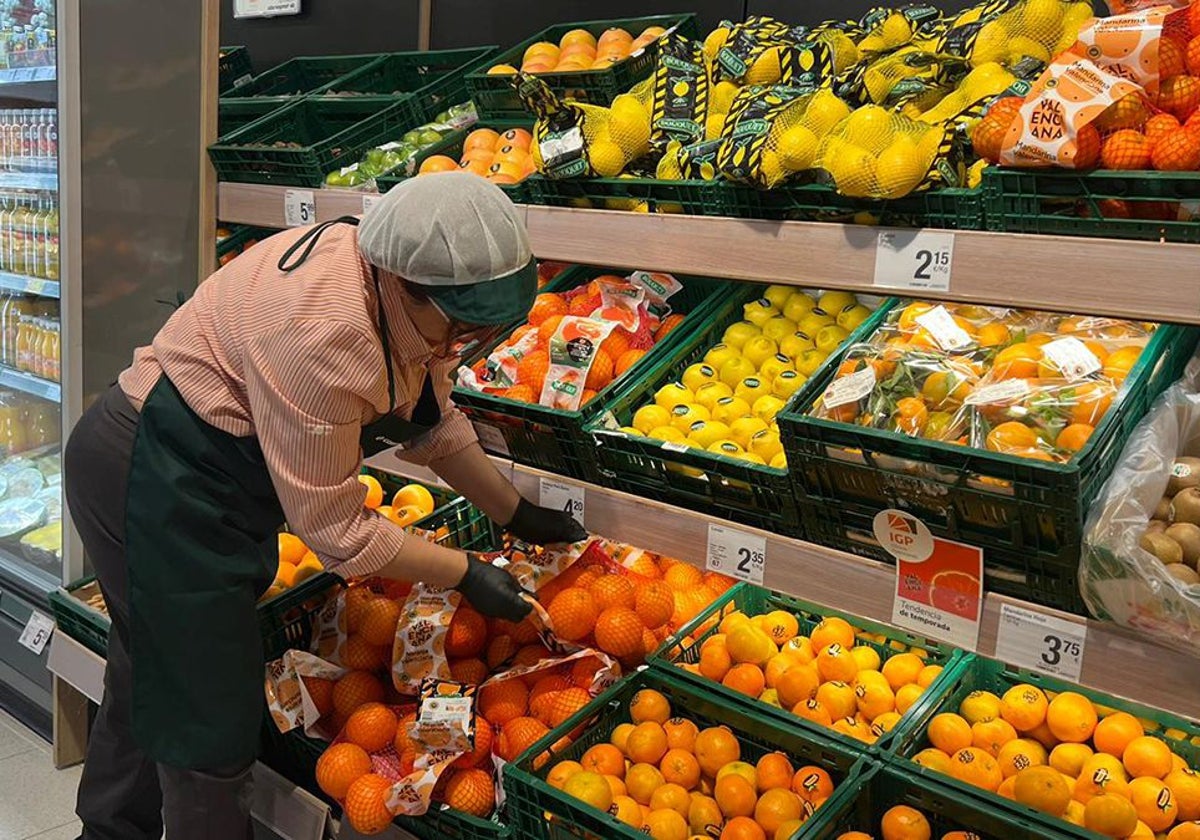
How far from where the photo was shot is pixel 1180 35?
1.50 meters

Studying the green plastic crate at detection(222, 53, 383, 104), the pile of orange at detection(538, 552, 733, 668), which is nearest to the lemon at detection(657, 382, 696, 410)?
the pile of orange at detection(538, 552, 733, 668)

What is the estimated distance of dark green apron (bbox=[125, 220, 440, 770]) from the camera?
6.02 ft

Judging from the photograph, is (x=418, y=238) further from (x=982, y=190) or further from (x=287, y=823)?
(x=287, y=823)

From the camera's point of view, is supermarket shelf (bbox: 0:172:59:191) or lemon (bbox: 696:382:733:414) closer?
lemon (bbox: 696:382:733:414)

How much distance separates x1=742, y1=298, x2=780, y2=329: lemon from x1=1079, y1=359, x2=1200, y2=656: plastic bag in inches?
34.5

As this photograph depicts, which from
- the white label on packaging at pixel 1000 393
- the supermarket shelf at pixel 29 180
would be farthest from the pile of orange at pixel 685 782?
the supermarket shelf at pixel 29 180

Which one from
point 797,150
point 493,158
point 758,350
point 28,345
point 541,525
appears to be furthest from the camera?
point 28,345

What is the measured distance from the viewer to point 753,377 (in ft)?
6.87

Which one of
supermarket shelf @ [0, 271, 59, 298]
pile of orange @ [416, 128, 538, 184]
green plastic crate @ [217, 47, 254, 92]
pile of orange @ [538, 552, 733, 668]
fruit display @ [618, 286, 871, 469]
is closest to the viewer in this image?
fruit display @ [618, 286, 871, 469]

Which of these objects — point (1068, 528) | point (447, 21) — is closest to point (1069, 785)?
point (1068, 528)

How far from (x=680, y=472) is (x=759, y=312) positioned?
568 millimetres

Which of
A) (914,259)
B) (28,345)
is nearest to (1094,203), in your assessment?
(914,259)

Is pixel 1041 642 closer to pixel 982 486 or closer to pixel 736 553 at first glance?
pixel 982 486

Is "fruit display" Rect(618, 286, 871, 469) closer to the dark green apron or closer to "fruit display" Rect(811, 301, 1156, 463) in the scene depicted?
"fruit display" Rect(811, 301, 1156, 463)
